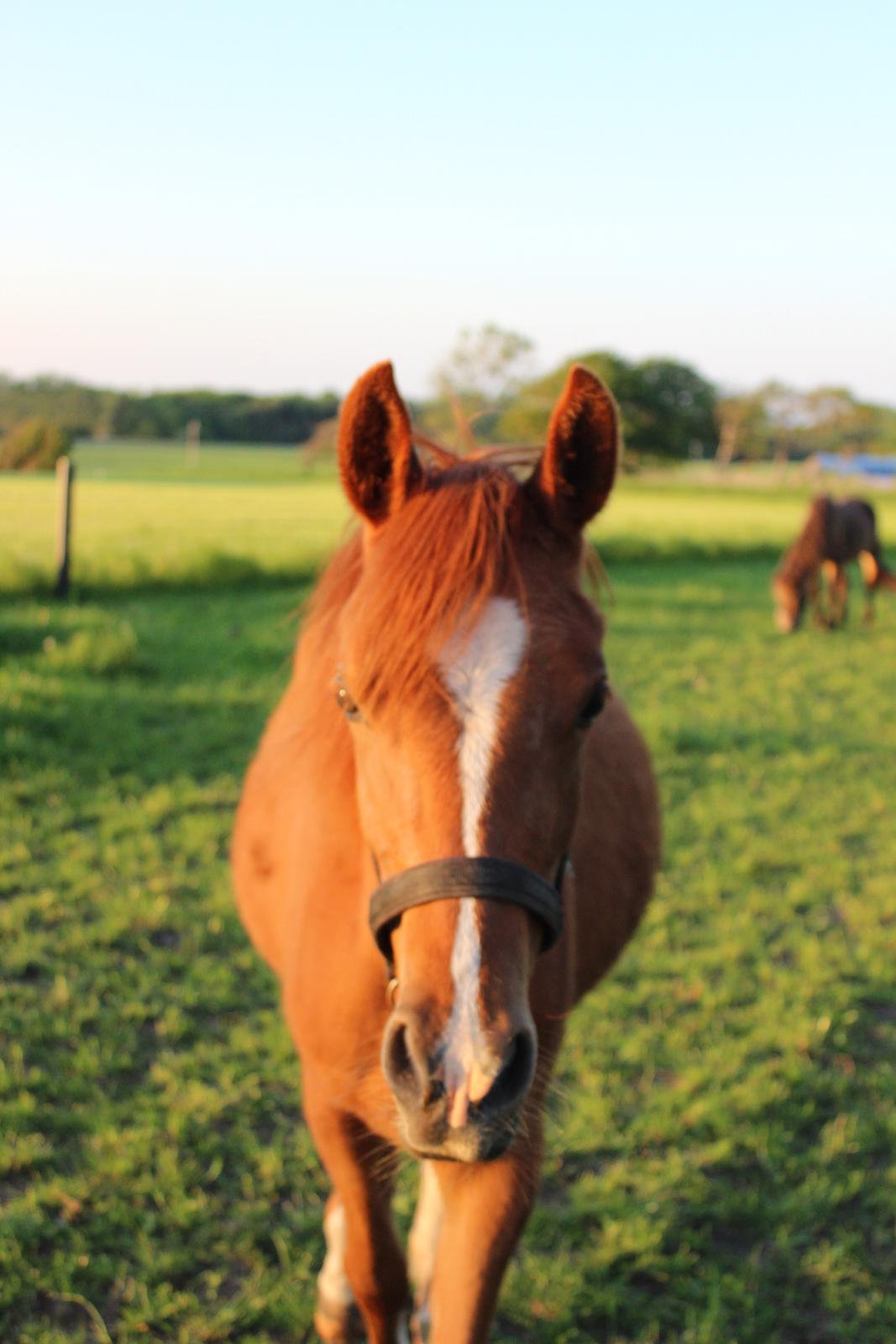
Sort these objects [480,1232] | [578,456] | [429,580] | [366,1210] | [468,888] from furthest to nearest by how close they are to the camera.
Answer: [366,1210] → [480,1232] → [578,456] → [429,580] → [468,888]

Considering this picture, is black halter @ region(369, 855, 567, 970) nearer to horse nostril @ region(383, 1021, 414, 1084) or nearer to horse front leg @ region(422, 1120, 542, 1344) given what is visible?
horse nostril @ region(383, 1021, 414, 1084)

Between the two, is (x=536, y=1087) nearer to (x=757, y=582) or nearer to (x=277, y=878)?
(x=277, y=878)

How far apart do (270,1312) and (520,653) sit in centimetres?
207

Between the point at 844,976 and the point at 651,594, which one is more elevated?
the point at 651,594

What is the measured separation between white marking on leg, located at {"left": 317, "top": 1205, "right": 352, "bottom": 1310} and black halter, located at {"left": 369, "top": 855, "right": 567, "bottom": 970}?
1.40 metres

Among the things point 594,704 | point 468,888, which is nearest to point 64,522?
point 594,704

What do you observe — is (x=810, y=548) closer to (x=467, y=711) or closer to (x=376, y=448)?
(x=376, y=448)

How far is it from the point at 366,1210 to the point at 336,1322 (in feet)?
1.99

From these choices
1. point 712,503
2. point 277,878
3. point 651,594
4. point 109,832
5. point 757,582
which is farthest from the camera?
point 712,503

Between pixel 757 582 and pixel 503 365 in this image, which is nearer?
pixel 503 365

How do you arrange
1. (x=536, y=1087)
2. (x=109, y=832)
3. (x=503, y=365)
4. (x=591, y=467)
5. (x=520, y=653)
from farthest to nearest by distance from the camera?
(x=503, y=365) → (x=109, y=832) → (x=536, y=1087) → (x=591, y=467) → (x=520, y=653)

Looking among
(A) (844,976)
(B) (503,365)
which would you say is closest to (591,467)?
(A) (844,976)

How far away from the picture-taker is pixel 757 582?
18422mm

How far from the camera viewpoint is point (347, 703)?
176 centimetres
